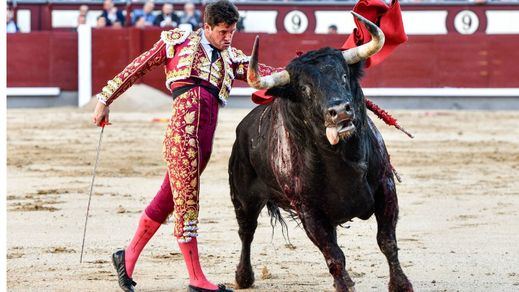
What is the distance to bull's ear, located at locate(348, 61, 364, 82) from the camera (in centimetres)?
397

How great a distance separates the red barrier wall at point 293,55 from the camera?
15375 mm

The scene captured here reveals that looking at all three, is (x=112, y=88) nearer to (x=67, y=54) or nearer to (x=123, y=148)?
(x=123, y=148)

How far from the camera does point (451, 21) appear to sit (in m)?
16.2

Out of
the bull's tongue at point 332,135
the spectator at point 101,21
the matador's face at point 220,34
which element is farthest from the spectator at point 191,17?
the bull's tongue at point 332,135

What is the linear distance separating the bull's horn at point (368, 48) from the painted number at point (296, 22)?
12.4 m

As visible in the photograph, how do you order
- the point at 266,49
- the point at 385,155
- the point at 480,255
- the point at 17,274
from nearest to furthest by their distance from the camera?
the point at 385,155 < the point at 17,274 < the point at 480,255 < the point at 266,49

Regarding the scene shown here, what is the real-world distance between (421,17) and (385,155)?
40.0ft

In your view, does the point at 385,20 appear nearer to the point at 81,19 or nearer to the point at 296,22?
the point at 81,19

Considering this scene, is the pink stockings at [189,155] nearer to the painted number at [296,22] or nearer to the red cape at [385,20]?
the red cape at [385,20]

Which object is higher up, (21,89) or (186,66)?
(186,66)

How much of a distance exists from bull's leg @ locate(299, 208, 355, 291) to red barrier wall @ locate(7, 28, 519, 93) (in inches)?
446

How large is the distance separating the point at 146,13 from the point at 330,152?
12.1m

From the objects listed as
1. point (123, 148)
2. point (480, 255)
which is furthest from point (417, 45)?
point (480, 255)

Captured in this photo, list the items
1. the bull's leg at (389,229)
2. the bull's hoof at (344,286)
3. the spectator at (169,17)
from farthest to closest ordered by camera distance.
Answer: the spectator at (169,17)
the bull's leg at (389,229)
the bull's hoof at (344,286)
